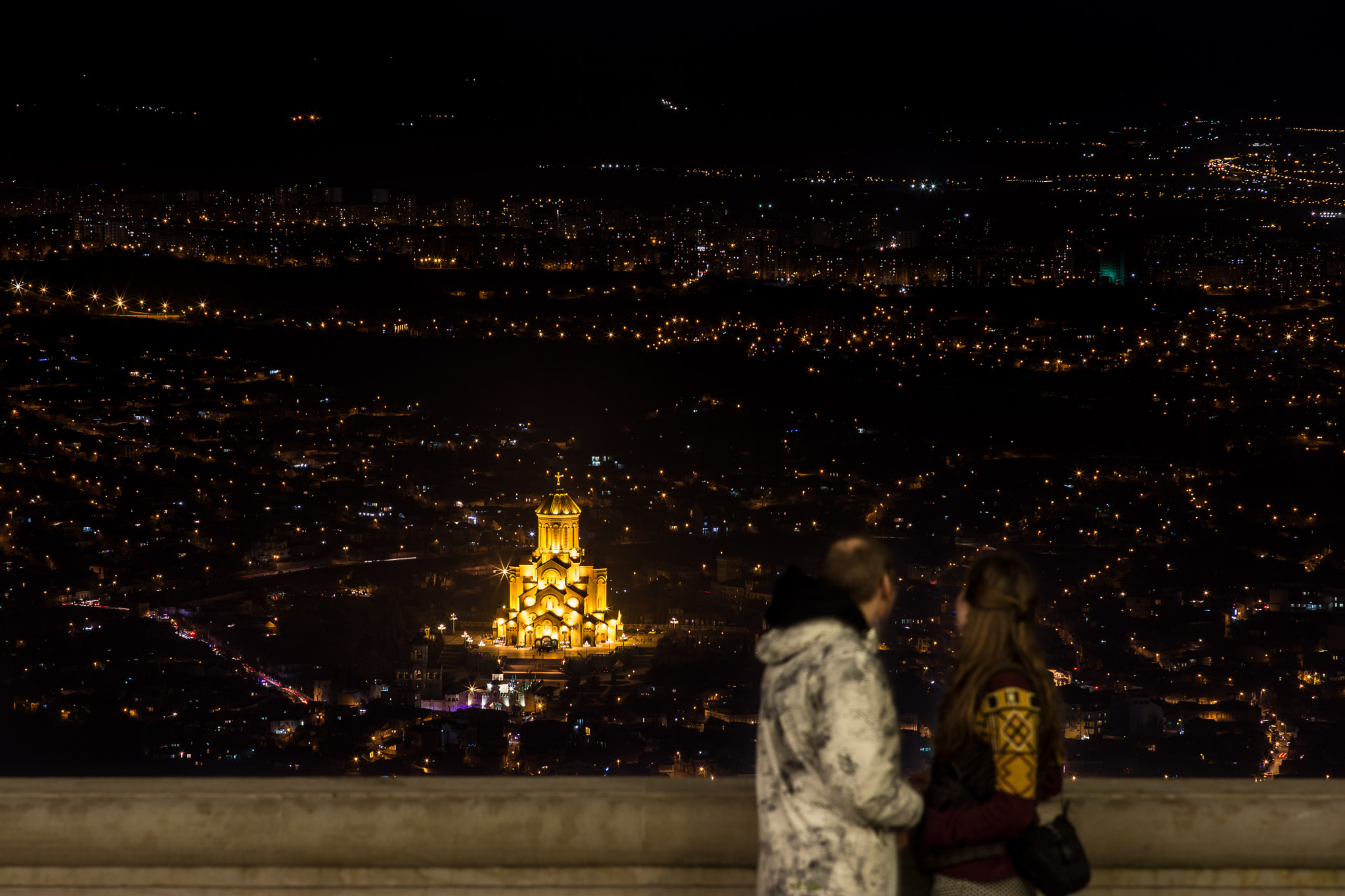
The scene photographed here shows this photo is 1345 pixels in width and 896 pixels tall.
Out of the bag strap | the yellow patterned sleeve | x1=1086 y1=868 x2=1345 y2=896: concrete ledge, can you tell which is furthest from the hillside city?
the yellow patterned sleeve

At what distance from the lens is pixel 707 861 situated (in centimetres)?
357

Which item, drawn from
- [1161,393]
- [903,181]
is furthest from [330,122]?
[1161,393]

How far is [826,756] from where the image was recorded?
2.50 metres

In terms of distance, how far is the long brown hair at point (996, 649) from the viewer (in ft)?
8.44

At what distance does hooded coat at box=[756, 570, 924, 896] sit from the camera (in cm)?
248

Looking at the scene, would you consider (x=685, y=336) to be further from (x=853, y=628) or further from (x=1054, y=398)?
(x=853, y=628)

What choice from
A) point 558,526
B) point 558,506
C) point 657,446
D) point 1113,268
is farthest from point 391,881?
point 1113,268

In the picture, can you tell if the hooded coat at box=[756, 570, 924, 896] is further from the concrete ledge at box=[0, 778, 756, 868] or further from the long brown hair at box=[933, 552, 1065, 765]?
the concrete ledge at box=[0, 778, 756, 868]

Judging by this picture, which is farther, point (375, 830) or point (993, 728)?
point (375, 830)

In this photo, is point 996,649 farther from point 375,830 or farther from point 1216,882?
point 375,830

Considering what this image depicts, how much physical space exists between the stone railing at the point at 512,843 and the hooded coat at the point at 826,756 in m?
0.90

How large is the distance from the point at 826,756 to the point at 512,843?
1461mm

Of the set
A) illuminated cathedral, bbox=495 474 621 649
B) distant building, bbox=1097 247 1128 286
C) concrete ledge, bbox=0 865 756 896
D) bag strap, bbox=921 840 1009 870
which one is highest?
distant building, bbox=1097 247 1128 286

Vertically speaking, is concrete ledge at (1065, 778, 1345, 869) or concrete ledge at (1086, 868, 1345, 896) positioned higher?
concrete ledge at (1065, 778, 1345, 869)
